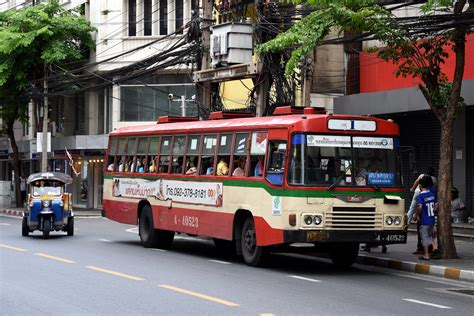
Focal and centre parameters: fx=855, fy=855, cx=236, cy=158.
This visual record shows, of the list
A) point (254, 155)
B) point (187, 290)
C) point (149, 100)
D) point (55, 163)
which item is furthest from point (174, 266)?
point (55, 163)

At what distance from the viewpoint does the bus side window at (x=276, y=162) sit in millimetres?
15945

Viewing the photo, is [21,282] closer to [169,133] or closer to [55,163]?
[169,133]

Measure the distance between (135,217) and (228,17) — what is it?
8.21 m

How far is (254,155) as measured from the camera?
55.8 ft

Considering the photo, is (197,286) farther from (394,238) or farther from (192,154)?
(192,154)

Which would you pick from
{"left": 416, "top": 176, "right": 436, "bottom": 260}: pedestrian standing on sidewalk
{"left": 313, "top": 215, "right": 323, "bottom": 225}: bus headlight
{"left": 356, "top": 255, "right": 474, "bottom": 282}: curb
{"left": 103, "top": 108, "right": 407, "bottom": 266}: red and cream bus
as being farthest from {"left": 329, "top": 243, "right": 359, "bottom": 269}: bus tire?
{"left": 313, "top": 215, "right": 323, "bottom": 225}: bus headlight

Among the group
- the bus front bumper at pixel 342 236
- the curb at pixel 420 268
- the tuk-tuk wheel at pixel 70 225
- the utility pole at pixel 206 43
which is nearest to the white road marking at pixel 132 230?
the tuk-tuk wheel at pixel 70 225

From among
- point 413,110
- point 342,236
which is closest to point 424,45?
point 342,236

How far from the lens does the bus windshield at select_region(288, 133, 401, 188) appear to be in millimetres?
15711

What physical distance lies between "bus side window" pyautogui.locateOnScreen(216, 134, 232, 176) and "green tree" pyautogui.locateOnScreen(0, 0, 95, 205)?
2274 cm

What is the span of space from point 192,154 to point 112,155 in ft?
16.3

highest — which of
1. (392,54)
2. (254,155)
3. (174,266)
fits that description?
(392,54)

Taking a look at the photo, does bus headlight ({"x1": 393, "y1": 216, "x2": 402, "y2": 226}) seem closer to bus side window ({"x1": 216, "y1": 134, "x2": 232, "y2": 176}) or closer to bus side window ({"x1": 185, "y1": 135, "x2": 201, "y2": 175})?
→ bus side window ({"x1": 216, "y1": 134, "x2": 232, "y2": 176})

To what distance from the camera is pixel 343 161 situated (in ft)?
52.4
